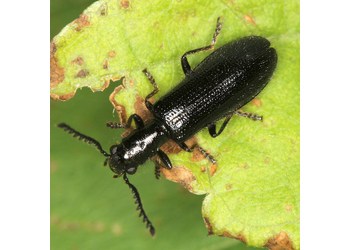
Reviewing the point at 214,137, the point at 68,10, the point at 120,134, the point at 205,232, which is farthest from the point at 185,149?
the point at 68,10

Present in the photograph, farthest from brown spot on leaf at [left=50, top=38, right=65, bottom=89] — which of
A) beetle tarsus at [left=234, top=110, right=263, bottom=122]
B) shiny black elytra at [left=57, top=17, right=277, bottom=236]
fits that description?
beetle tarsus at [left=234, top=110, right=263, bottom=122]

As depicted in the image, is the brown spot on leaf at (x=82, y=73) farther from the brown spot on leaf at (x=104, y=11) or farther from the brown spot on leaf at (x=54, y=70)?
the brown spot on leaf at (x=104, y=11)

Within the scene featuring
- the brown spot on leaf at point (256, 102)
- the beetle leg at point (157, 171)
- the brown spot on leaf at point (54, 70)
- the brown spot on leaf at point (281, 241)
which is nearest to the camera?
the brown spot on leaf at point (54, 70)

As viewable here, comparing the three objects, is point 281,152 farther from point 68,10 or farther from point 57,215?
point 68,10

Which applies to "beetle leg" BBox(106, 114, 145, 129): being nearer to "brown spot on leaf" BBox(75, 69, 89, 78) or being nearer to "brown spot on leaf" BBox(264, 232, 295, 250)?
"brown spot on leaf" BBox(75, 69, 89, 78)

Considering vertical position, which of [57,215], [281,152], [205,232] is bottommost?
[205,232]

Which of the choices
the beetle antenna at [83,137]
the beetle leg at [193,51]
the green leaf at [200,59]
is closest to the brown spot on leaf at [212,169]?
the green leaf at [200,59]

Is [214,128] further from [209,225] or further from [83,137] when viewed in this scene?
[83,137]
